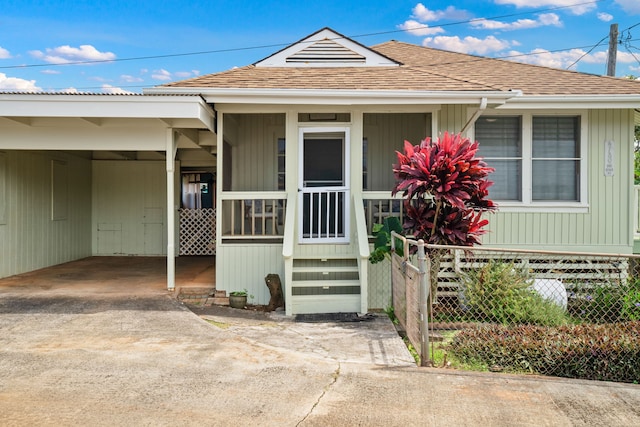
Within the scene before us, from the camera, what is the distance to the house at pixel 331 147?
7234mm

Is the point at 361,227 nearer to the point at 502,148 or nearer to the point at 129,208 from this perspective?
the point at 502,148

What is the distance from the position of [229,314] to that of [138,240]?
633 cm

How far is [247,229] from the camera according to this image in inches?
309

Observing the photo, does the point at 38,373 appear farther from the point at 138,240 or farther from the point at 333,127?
the point at 138,240

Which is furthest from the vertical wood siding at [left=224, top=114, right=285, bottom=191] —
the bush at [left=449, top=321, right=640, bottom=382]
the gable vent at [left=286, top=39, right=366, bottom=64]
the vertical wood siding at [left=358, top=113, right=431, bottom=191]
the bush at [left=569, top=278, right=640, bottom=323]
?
the bush at [left=569, top=278, right=640, bottom=323]

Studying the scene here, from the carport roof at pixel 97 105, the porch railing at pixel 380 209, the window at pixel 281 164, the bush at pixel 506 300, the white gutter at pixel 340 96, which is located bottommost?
the bush at pixel 506 300

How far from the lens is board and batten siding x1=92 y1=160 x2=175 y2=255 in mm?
12195

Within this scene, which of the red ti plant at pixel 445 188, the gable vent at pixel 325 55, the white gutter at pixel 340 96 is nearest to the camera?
the red ti plant at pixel 445 188

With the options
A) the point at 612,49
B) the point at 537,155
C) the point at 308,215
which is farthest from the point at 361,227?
the point at 612,49

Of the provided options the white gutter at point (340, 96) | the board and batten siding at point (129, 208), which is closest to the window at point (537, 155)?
the white gutter at point (340, 96)

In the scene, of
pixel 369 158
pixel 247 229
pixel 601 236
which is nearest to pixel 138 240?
pixel 247 229

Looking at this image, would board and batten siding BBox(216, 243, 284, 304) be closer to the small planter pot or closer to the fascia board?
the small planter pot

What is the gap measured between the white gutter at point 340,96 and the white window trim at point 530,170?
887 mm

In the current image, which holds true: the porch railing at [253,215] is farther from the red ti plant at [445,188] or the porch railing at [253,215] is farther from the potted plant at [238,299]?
the red ti plant at [445,188]
